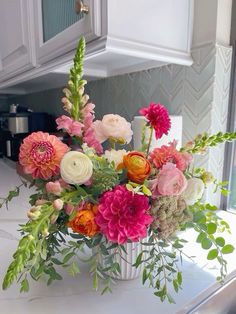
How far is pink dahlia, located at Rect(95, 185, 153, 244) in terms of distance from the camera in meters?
0.34

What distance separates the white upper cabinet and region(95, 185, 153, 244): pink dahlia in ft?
1.33

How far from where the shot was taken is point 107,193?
1.21 feet

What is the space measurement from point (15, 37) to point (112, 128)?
90 centimetres

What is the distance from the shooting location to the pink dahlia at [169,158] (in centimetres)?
40

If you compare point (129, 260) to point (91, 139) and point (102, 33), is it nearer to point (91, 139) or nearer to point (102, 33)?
point (91, 139)

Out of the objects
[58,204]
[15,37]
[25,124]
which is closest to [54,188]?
[58,204]

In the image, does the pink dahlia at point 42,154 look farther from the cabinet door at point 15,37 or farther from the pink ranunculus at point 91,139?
the cabinet door at point 15,37

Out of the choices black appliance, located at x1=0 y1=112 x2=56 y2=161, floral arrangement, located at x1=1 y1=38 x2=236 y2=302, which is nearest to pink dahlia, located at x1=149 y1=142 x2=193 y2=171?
floral arrangement, located at x1=1 y1=38 x2=236 y2=302

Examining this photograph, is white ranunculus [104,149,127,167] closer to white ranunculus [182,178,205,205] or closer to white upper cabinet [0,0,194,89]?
white ranunculus [182,178,205,205]

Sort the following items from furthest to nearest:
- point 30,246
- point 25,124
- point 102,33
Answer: point 25,124 < point 102,33 < point 30,246

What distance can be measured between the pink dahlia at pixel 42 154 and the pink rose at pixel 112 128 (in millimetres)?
67

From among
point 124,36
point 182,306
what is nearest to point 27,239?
point 182,306

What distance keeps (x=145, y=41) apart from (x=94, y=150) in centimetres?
41

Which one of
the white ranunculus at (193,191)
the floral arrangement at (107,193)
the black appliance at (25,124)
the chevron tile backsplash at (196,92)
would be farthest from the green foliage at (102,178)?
the black appliance at (25,124)
